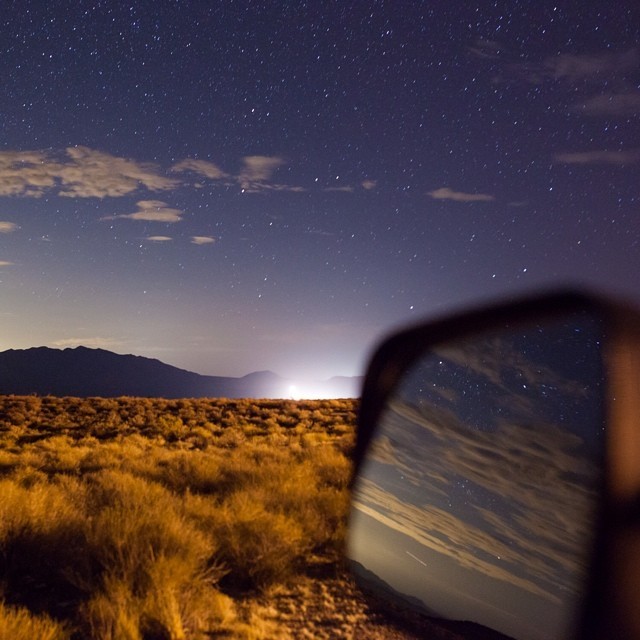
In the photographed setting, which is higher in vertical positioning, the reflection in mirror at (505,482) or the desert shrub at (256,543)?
the reflection in mirror at (505,482)

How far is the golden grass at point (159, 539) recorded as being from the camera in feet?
12.8

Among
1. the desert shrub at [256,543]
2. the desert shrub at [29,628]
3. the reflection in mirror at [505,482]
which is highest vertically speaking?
the reflection in mirror at [505,482]

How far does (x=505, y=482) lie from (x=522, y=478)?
0.10 metres

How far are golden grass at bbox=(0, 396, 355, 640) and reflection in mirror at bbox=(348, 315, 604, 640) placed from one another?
1.57m

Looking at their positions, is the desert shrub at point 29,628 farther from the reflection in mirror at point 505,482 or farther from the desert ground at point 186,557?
the reflection in mirror at point 505,482

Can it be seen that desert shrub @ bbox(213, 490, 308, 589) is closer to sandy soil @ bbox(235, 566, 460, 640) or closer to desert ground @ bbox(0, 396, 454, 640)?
desert ground @ bbox(0, 396, 454, 640)

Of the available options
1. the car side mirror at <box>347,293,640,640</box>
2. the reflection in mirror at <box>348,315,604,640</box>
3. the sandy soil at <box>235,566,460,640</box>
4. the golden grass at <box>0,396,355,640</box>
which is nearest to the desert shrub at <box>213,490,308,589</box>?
the golden grass at <box>0,396,355,640</box>

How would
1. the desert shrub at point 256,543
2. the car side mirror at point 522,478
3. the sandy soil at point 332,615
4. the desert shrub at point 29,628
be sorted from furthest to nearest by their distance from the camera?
the desert shrub at point 256,543 → the sandy soil at point 332,615 → the desert shrub at point 29,628 → the car side mirror at point 522,478

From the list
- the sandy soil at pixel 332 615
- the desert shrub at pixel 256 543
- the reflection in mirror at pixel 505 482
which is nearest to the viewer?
the reflection in mirror at pixel 505 482

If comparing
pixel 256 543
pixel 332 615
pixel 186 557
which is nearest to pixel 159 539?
pixel 186 557

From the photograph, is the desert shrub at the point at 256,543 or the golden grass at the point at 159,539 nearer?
the golden grass at the point at 159,539

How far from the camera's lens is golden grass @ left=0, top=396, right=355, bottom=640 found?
12.8ft

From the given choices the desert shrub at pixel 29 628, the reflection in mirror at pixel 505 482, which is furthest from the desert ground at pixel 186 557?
the reflection in mirror at pixel 505 482

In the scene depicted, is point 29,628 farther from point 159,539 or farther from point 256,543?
point 256,543
